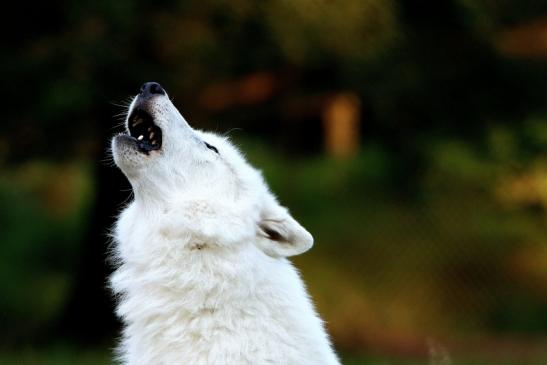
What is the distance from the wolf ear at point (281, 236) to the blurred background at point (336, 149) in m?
2.46

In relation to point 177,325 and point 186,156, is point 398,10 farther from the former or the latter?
point 177,325

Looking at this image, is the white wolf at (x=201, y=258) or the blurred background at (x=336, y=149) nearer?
the white wolf at (x=201, y=258)

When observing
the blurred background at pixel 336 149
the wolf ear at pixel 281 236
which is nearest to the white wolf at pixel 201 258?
the wolf ear at pixel 281 236

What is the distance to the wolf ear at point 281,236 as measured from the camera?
14.5ft

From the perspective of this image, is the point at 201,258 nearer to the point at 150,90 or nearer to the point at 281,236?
the point at 281,236

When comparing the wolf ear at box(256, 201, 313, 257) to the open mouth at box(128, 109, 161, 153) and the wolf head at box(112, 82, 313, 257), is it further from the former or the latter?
the open mouth at box(128, 109, 161, 153)

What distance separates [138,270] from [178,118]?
79 cm

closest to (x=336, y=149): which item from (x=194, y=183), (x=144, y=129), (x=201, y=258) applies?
(x=144, y=129)

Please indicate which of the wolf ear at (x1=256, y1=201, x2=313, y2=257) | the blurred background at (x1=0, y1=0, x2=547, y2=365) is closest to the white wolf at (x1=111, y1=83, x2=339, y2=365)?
the wolf ear at (x1=256, y1=201, x2=313, y2=257)

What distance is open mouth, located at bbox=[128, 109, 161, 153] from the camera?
185 inches

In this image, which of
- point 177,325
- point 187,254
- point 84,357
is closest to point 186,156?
point 187,254

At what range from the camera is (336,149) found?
44.7 feet

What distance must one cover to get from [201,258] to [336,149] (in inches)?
370

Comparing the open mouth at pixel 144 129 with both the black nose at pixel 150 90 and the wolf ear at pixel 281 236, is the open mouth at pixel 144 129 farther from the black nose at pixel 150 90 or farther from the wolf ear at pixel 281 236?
the wolf ear at pixel 281 236
